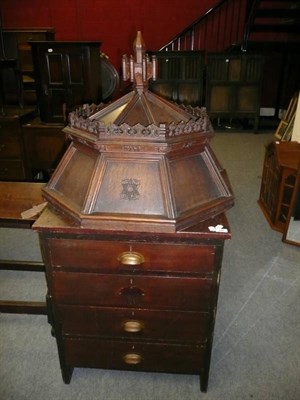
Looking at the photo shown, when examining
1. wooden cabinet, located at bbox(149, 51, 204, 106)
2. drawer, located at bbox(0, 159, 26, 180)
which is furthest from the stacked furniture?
wooden cabinet, located at bbox(149, 51, 204, 106)

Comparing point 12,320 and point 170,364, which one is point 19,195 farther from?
point 170,364

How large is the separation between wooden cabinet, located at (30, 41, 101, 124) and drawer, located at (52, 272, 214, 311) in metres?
2.14

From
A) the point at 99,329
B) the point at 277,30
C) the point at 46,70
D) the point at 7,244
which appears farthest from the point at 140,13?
the point at 99,329

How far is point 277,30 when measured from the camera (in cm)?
532

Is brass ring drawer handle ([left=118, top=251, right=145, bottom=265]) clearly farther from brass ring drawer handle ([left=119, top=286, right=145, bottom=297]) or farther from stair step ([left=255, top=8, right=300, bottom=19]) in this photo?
stair step ([left=255, top=8, right=300, bottom=19])

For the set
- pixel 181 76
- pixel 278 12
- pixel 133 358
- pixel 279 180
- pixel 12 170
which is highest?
pixel 278 12

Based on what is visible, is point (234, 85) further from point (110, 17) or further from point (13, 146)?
point (13, 146)

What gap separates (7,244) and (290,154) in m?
2.37

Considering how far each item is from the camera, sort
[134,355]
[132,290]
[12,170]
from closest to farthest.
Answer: [132,290], [134,355], [12,170]

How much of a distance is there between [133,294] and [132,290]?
0.07 feet

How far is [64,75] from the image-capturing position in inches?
124

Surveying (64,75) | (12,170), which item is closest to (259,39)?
(64,75)

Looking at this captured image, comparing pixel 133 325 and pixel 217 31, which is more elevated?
pixel 217 31

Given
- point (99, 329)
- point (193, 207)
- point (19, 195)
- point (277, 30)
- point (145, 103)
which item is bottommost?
point (99, 329)
